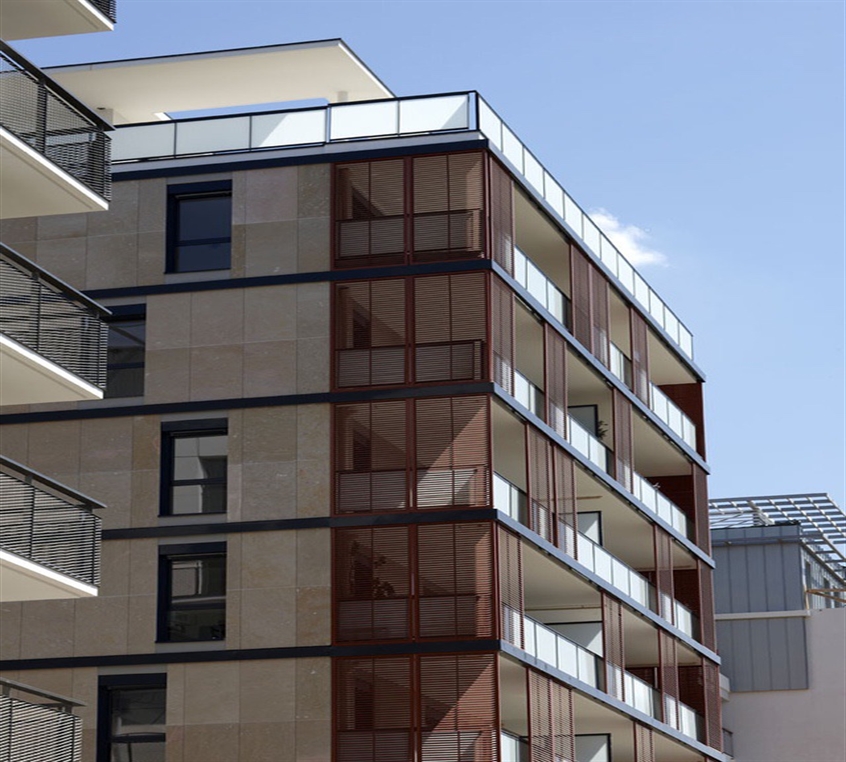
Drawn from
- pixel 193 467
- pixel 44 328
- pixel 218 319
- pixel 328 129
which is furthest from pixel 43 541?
pixel 328 129

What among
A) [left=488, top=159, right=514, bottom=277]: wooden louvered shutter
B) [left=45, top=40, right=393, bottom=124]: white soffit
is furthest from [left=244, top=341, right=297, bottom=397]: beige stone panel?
[left=45, top=40, right=393, bottom=124]: white soffit

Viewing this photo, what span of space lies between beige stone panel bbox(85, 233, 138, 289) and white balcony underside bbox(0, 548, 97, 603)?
16143 millimetres

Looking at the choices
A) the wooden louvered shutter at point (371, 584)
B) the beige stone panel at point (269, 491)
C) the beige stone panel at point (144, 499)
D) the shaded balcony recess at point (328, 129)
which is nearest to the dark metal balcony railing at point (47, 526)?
the wooden louvered shutter at point (371, 584)

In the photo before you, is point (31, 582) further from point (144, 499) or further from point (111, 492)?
point (111, 492)

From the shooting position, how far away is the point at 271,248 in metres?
47.2

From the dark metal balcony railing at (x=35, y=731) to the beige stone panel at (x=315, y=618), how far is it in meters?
12.8

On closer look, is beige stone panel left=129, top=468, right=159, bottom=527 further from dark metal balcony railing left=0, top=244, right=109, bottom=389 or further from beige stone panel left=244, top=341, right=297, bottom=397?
dark metal balcony railing left=0, top=244, right=109, bottom=389

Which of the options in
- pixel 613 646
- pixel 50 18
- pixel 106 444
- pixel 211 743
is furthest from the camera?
pixel 613 646

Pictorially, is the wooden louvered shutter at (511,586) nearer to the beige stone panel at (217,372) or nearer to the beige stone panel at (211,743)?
the beige stone panel at (211,743)

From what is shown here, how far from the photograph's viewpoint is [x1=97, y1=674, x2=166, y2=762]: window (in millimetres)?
44531

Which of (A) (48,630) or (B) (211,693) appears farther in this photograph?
(A) (48,630)

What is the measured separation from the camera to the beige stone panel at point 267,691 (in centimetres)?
4406

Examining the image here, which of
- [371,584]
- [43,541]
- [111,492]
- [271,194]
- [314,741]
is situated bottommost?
[314,741]

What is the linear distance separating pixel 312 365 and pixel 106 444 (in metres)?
5.06
